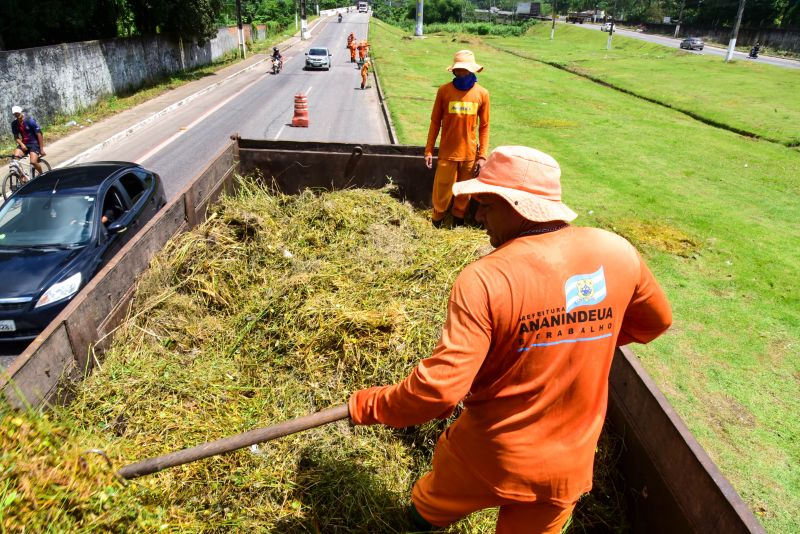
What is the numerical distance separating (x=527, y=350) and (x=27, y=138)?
12013 mm

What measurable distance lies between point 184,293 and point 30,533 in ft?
9.14

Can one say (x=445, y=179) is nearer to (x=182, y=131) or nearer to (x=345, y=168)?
(x=345, y=168)

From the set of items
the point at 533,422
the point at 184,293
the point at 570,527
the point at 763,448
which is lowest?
the point at 763,448

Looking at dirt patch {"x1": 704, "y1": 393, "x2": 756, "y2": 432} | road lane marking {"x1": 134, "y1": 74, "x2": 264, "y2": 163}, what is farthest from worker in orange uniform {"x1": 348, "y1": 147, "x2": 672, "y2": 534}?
road lane marking {"x1": 134, "y1": 74, "x2": 264, "y2": 163}

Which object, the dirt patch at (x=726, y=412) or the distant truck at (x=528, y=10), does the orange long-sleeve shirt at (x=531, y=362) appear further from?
the distant truck at (x=528, y=10)

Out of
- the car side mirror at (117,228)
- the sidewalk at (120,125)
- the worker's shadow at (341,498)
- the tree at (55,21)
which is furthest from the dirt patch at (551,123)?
the tree at (55,21)

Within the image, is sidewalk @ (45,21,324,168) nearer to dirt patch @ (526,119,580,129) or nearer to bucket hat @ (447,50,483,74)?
bucket hat @ (447,50,483,74)

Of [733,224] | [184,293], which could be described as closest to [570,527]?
[184,293]

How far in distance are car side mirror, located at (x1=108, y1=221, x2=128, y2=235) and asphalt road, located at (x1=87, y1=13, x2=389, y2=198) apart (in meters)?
4.36

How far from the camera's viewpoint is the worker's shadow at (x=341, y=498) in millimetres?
3092

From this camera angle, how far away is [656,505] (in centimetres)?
280

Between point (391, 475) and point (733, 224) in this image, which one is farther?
point (733, 224)

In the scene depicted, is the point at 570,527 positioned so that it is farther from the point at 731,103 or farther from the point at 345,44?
the point at 345,44

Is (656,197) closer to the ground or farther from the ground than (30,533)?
closer to the ground
